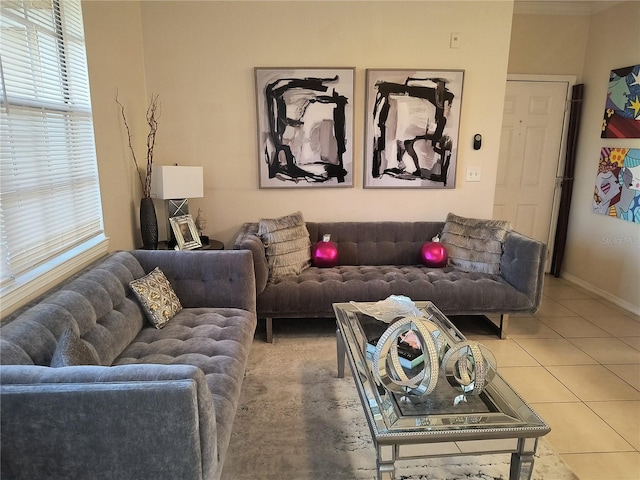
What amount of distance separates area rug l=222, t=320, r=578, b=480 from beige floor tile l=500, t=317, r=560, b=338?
50.9 inches

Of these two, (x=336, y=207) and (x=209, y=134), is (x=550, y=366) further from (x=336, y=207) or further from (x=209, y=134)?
(x=209, y=134)

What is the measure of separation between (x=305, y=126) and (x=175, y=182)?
117 cm

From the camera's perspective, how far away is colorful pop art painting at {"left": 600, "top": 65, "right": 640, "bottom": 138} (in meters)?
3.53

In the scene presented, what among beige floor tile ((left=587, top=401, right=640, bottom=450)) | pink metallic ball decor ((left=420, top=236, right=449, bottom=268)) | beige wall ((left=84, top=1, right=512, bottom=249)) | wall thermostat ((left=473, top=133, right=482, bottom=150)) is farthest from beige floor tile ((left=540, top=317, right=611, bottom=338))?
wall thermostat ((left=473, top=133, right=482, bottom=150))

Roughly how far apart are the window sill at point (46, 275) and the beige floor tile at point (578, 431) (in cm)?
251

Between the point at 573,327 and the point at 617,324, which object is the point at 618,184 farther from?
the point at 573,327

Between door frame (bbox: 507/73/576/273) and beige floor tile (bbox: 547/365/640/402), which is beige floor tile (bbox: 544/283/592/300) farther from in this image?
beige floor tile (bbox: 547/365/640/402)

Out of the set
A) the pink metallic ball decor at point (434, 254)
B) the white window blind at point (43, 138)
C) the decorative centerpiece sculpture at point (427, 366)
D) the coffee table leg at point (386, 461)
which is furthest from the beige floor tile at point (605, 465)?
the white window blind at point (43, 138)

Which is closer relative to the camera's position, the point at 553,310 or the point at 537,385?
the point at 537,385

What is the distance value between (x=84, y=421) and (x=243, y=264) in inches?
55.0

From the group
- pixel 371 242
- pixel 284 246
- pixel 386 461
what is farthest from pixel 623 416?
pixel 284 246

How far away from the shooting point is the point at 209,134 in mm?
3547

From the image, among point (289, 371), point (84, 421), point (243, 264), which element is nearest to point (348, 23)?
point (243, 264)

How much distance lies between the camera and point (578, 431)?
2129 millimetres
